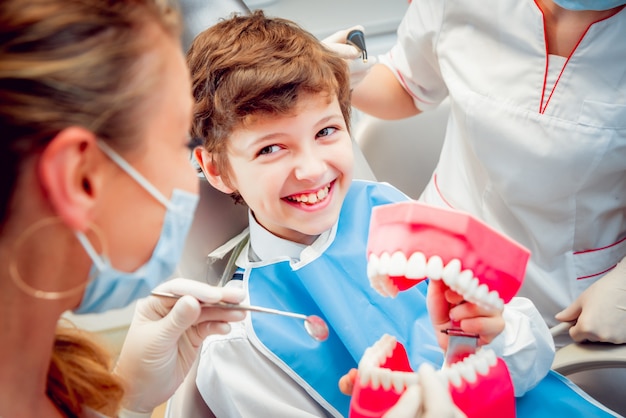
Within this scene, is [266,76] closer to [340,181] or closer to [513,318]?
[340,181]

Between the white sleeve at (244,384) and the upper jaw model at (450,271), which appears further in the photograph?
the white sleeve at (244,384)

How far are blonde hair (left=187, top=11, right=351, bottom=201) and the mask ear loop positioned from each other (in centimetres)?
50

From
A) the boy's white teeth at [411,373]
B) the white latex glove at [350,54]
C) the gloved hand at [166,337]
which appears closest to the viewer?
the boy's white teeth at [411,373]

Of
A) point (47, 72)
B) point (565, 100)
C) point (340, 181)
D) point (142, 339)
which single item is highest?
point (47, 72)

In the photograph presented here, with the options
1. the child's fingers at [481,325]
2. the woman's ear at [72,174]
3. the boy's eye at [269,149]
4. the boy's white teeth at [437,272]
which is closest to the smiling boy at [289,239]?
the boy's eye at [269,149]

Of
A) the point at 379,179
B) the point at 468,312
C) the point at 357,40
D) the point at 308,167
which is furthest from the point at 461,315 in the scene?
the point at 379,179

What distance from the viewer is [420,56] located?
155 centimetres

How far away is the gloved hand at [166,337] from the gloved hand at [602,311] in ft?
2.09

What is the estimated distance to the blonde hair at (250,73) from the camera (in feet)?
3.73

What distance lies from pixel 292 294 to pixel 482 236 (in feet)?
1.72

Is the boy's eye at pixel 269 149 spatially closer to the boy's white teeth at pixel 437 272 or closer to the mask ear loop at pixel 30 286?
the boy's white teeth at pixel 437 272

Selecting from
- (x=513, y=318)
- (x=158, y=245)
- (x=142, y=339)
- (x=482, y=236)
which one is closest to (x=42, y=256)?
(x=158, y=245)

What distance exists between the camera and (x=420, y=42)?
1.51 m

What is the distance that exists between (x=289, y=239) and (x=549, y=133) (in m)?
0.57
